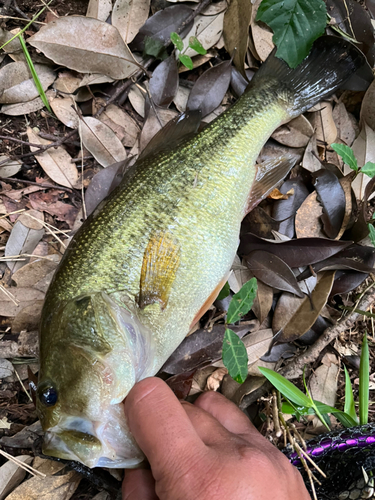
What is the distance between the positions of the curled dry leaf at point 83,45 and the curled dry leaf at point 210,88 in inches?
18.1

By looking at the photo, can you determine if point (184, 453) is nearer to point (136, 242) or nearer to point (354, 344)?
point (136, 242)

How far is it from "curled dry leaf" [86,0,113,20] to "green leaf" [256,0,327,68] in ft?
3.52

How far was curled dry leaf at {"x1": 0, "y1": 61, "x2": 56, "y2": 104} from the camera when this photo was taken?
2.36m

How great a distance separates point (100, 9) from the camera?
2.38 metres

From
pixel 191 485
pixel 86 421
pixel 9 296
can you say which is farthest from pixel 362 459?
pixel 9 296

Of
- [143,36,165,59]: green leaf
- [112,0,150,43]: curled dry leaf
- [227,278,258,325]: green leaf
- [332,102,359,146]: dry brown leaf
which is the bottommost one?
[227,278,258,325]: green leaf

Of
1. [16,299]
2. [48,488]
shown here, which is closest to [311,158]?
[16,299]

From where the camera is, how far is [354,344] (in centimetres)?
233

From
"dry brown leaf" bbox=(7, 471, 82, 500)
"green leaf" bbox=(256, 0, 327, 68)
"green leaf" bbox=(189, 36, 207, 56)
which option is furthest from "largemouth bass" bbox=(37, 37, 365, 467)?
"dry brown leaf" bbox=(7, 471, 82, 500)

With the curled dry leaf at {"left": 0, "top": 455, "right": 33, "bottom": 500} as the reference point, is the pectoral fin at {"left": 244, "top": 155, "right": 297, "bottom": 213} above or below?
above

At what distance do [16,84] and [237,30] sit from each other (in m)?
1.55

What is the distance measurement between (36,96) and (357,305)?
2516 millimetres

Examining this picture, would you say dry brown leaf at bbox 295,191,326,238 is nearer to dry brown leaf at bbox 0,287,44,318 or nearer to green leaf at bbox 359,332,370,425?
green leaf at bbox 359,332,370,425

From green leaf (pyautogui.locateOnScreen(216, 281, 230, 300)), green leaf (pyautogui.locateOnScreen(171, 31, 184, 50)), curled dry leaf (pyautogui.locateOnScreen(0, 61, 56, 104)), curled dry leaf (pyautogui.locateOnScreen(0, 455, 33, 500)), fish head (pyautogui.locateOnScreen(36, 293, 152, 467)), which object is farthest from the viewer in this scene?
curled dry leaf (pyautogui.locateOnScreen(0, 61, 56, 104))
